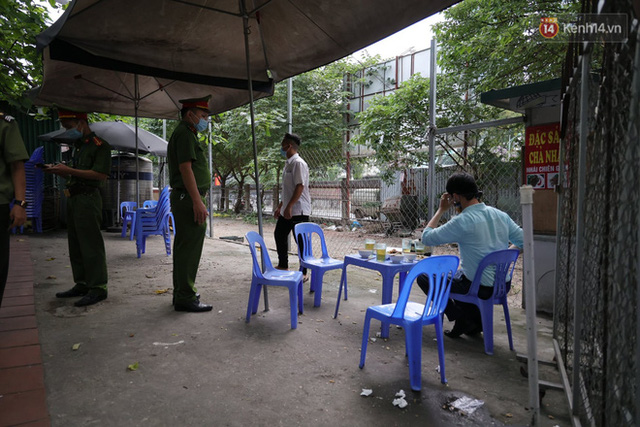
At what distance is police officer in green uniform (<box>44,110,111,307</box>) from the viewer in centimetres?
394

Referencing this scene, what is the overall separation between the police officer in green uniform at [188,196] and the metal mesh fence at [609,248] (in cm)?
309

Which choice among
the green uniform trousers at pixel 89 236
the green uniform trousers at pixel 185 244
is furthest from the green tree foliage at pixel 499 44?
the green uniform trousers at pixel 89 236

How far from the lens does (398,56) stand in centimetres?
1812

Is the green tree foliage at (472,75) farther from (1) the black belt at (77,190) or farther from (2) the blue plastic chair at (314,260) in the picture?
(1) the black belt at (77,190)

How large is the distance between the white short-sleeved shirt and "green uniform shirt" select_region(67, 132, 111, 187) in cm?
207

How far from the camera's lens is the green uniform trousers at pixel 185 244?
379cm

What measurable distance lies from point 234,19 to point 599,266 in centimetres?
408

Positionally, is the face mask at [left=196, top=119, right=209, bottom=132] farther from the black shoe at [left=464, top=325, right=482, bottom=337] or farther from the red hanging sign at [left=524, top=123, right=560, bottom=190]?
the red hanging sign at [left=524, top=123, right=560, bottom=190]

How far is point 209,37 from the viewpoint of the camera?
4.38m

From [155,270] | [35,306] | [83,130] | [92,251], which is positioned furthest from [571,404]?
[155,270]

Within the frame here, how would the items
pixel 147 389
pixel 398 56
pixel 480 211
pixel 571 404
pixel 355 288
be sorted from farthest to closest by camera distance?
pixel 398 56, pixel 355 288, pixel 480 211, pixel 147 389, pixel 571 404

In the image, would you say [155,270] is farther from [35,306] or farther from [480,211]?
[480,211]

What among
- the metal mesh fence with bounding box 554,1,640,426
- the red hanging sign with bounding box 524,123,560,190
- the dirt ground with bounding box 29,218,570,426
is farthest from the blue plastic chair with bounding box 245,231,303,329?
the red hanging sign with bounding box 524,123,560,190

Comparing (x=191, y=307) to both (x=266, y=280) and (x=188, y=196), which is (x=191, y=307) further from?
(x=188, y=196)
